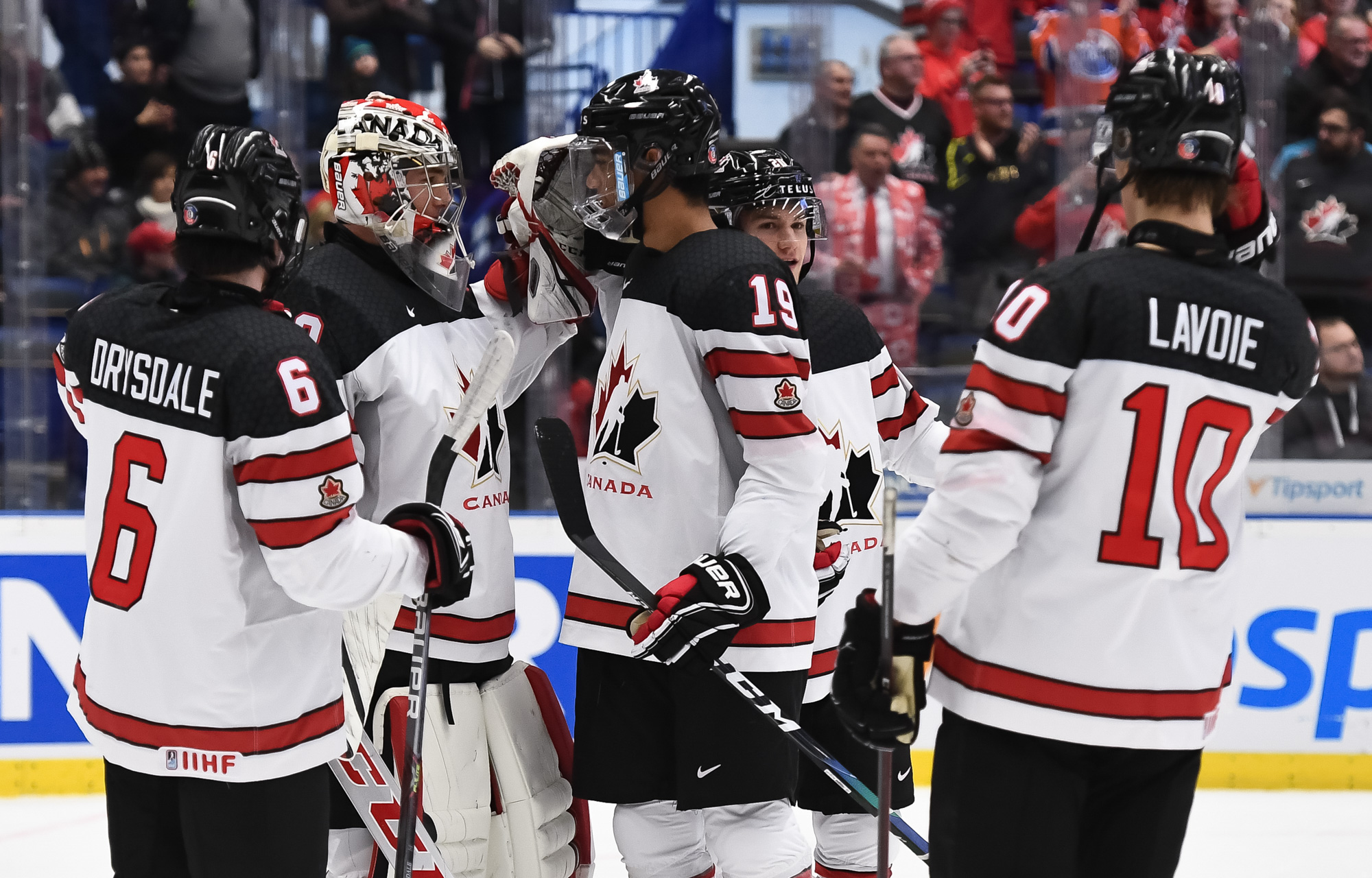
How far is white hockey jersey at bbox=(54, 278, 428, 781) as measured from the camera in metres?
1.58

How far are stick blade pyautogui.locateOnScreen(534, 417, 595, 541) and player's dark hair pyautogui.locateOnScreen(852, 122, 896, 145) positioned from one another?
260 centimetres

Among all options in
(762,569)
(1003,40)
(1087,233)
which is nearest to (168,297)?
(762,569)

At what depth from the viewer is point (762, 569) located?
1878 millimetres

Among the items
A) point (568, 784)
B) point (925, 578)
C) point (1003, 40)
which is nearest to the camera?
point (925, 578)

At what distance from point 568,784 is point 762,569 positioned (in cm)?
58

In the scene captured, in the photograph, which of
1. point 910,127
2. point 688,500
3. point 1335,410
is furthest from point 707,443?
point 1335,410

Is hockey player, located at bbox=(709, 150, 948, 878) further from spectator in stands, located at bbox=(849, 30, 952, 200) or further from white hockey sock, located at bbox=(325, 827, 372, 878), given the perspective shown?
spectator in stands, located at bbox=(849, 30, 952, 200)

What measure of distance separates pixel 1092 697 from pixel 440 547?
0.83 meters

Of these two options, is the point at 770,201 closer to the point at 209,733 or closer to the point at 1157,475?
the point at 1157,475

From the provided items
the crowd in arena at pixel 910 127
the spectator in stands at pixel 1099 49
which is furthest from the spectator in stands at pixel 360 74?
the spectator in stands at pixel 1099 49

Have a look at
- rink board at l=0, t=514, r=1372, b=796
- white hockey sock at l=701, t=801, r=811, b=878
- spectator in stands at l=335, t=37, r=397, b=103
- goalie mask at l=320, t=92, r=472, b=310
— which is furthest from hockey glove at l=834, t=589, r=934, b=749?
spectator in stands at l=335, t=37, r=397, b=103

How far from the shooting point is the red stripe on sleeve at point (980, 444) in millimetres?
1487

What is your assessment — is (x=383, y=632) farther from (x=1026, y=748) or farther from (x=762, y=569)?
(x=1026, y=748)

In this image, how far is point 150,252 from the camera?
14.0 feet
